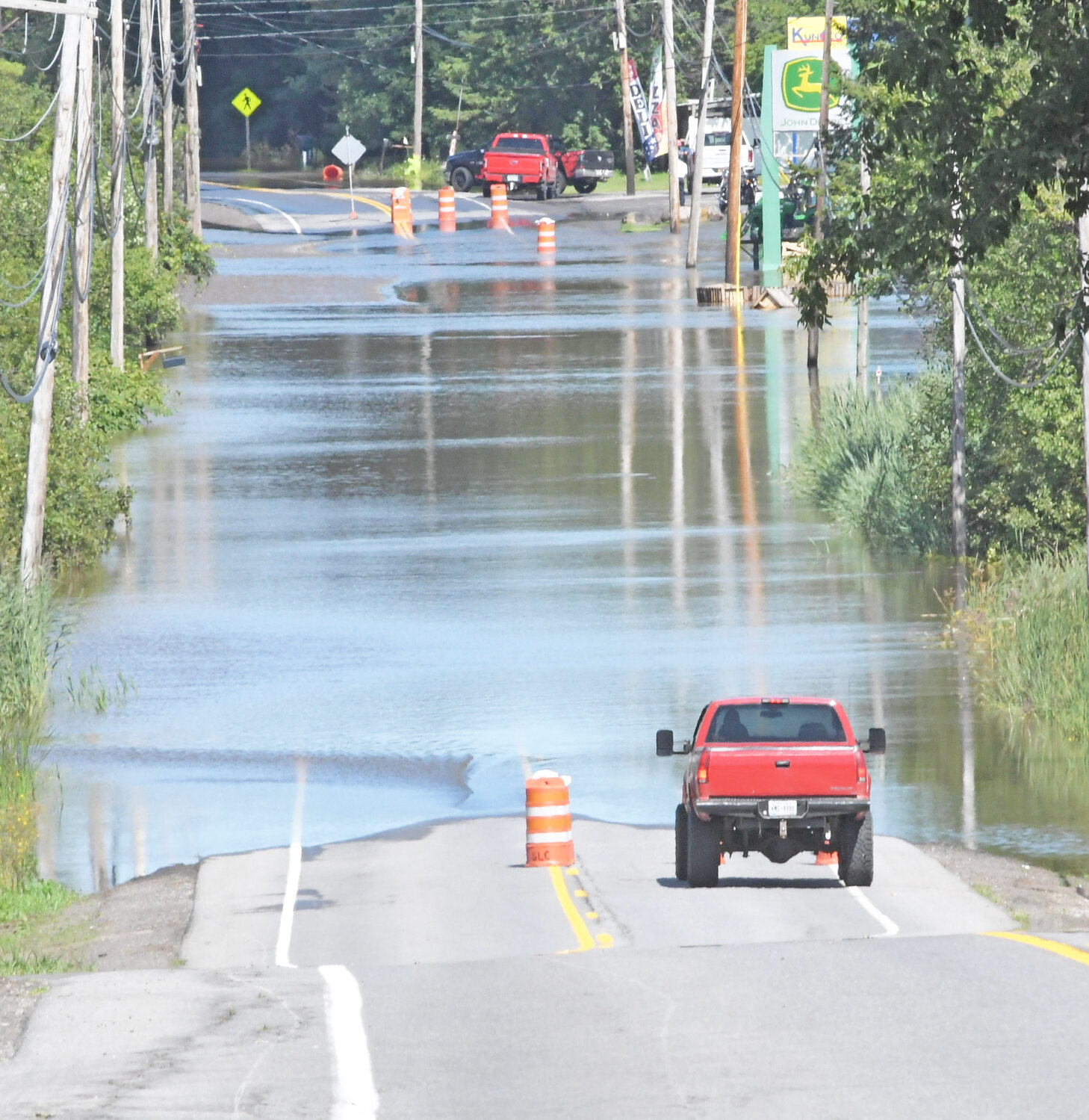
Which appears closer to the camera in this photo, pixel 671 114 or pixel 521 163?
pixel 671 114

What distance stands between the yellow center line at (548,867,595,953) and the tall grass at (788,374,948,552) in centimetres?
1590

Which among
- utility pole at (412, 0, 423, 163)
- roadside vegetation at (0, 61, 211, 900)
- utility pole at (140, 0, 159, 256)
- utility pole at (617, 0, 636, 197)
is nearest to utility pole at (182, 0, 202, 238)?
roadside vegetation at (0, 61, 211, 900)

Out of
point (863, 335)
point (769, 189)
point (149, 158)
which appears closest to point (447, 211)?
point (769, 189)

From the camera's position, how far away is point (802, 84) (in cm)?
4888

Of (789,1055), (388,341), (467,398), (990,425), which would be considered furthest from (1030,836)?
(388,341)

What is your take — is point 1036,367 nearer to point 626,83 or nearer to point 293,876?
point 293,876

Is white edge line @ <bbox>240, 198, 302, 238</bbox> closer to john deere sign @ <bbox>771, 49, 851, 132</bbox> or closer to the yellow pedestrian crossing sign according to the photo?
the yellow pedestrian crossing sign

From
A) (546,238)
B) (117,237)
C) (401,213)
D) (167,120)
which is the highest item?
(167,120)

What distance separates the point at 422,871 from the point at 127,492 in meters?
16.7

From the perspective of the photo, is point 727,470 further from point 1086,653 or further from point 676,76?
point 676,76

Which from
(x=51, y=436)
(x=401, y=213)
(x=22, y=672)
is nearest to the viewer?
(x=22, y=672)

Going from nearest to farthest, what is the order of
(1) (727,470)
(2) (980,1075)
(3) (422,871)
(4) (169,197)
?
1. (2) (980,1075)
2. (3) (422,871)
3. (1) (727,470)
4. (4) (169,197)

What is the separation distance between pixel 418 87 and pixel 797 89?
38616 mm

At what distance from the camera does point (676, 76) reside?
83.1 metres
